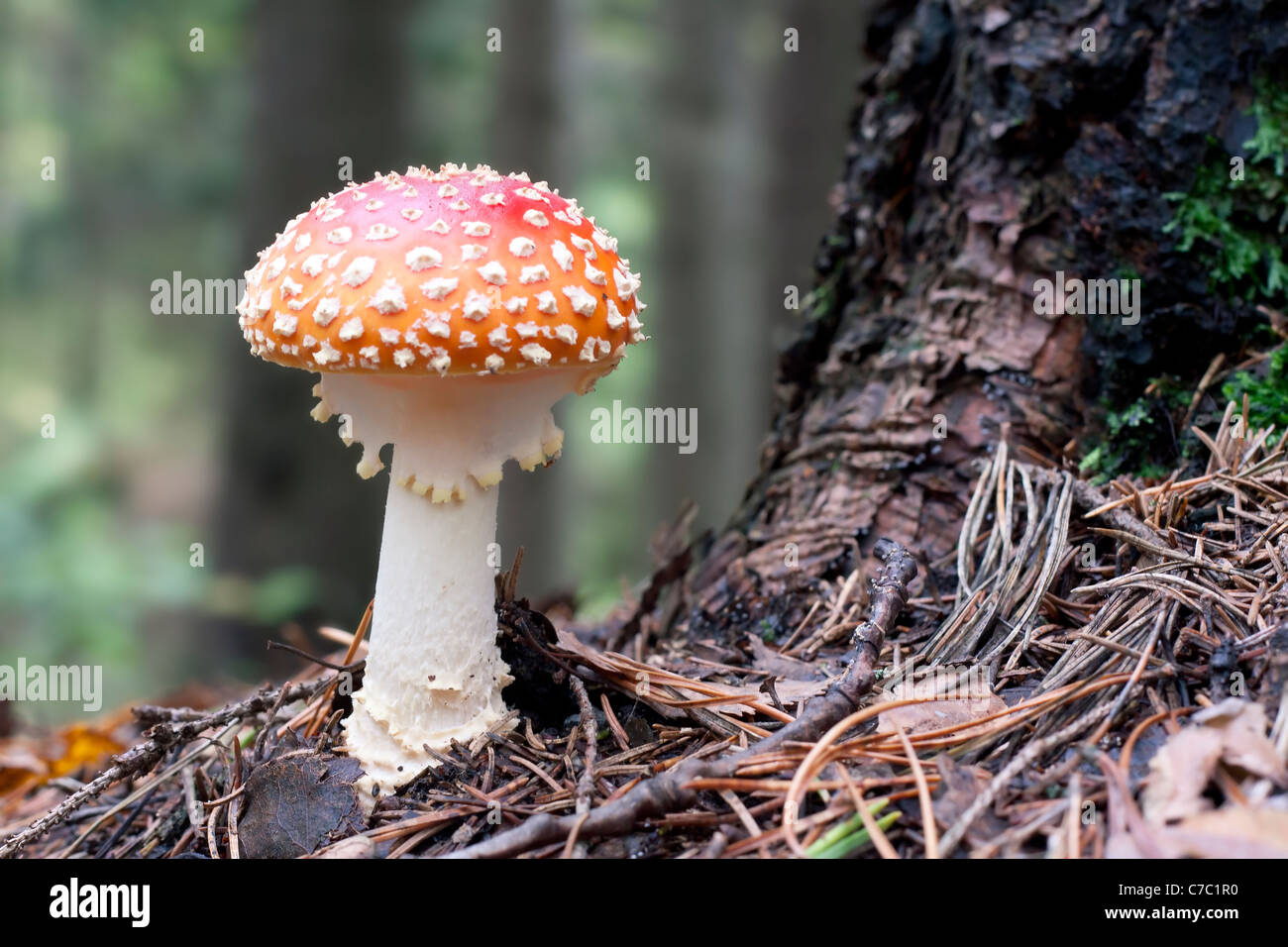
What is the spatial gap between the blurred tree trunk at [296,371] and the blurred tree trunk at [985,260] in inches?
124

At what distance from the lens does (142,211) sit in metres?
12.1

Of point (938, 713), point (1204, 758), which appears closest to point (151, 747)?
point (938, 713)

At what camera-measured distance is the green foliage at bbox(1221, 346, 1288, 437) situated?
97.6 inches

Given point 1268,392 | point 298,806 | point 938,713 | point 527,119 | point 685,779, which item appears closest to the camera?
point 685,779

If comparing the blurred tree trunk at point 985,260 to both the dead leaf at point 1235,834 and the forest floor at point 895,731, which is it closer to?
the forest floor at point 895,731

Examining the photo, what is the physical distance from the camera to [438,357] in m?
1.92

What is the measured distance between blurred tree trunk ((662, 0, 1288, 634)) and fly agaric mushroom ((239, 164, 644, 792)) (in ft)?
3.08

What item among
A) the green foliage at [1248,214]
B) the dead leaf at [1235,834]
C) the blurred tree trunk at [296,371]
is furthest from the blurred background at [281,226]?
the dead leaf at [1235,834]

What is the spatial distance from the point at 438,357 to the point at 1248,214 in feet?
7.64

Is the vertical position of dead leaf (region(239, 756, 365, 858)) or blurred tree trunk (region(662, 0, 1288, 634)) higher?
blurred tree trunk (region(662, 0, 1288, 634))

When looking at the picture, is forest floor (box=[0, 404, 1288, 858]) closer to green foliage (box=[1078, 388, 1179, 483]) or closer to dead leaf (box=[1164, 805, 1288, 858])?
dead leaf (box=[1164, 805, 1288, 858])

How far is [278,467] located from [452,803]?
159 inches

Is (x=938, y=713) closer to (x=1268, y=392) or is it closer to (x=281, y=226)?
(x=1268, y=392)

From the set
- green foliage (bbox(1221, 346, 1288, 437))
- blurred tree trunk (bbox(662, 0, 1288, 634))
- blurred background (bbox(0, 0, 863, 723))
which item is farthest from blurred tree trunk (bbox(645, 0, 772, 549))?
green foliage (bbox(1221, 346, 1288, 437))
